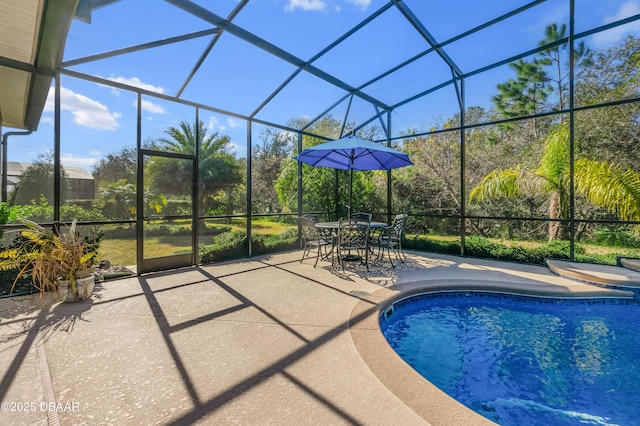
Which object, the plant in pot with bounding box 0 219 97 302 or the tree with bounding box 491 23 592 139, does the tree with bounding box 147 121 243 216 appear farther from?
the tree with bounding box 491 23 592 139

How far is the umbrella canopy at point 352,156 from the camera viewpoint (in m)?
5.53

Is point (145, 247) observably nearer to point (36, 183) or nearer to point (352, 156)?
point (36, 183)

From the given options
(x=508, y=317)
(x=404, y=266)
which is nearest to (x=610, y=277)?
(x=508, y=317)

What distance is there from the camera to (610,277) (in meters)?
4.73

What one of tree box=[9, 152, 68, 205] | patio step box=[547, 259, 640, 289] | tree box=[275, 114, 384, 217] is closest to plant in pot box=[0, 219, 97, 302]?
tree box=[9, 152, 68, 205]

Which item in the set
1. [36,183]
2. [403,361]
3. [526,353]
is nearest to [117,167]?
[36,183]

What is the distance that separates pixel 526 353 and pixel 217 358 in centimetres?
310

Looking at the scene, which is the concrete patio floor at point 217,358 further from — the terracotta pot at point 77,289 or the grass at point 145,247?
the grass at point 145,247

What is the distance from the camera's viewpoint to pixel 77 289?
12.5 ft

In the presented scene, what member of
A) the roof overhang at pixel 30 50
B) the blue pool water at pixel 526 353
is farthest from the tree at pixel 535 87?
the roof overhang at pixel 30 50

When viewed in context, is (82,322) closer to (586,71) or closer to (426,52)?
(426,52)

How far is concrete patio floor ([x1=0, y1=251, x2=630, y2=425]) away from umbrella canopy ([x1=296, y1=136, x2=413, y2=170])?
257cm

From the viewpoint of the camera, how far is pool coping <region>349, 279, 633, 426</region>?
5.73 feet

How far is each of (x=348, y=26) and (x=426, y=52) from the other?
2.11 m
